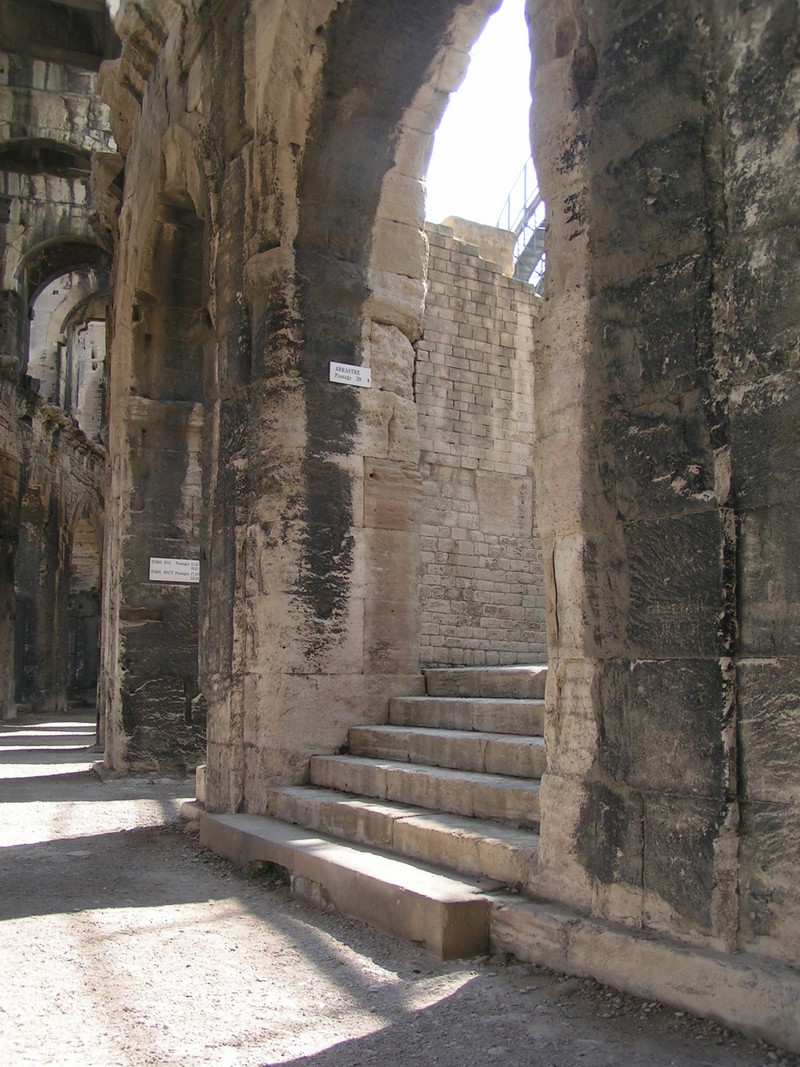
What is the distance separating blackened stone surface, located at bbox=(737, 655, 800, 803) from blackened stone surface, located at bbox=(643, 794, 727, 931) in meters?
0.14

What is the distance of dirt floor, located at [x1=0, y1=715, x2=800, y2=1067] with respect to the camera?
Result: 2.50m

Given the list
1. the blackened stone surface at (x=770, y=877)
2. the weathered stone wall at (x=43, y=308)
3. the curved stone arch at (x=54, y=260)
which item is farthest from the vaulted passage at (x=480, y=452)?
the curved stone arch at (x=54, y=260)

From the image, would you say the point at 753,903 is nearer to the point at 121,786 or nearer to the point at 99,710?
the point at 121,786

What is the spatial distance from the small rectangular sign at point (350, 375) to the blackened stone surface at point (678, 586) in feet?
10.4

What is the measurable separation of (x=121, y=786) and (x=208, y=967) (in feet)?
16.7

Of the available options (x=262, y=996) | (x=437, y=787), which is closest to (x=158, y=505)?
(x=437, y=787)

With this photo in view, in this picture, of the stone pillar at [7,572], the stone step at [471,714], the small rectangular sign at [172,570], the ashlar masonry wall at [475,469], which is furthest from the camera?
the stone pillar at [7,572]

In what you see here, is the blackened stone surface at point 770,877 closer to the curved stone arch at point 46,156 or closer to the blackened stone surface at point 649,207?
the blackened stone surface at point 649,207

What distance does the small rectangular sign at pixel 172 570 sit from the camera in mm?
8898

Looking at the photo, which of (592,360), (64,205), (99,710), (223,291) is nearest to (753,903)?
(592,360)

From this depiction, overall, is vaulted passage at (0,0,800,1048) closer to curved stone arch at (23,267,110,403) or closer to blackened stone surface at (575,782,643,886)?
blackened stone surface at (575,782,643,886)

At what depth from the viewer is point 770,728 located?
256 cm

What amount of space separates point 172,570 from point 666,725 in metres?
6.70

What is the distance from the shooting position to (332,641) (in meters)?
5.70
